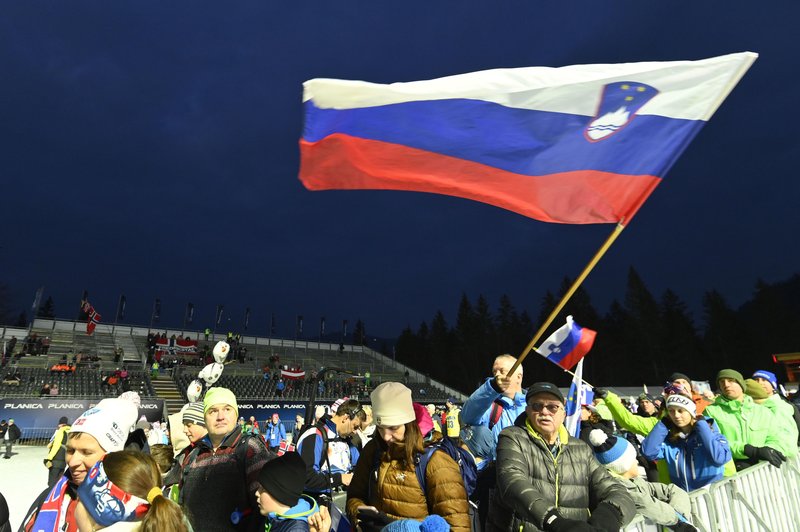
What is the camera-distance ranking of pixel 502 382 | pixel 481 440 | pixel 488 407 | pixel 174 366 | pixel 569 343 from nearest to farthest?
pixel 502 382, pixel 488 407, pixel 481 440, pixel 569 343, pixel 174 366

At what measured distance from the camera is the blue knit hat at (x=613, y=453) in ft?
9.43

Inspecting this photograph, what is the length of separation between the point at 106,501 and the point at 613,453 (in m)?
2.82

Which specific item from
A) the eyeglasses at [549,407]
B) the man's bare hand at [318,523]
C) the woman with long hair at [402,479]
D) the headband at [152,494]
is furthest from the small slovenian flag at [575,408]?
the headband at [152,494]

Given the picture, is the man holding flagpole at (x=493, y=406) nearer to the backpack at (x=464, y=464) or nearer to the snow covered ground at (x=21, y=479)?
the backpack at (x=464, y=464)

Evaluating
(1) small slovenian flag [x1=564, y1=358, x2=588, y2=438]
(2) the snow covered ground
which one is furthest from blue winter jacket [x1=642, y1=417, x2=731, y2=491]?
(2) the snow covered ground

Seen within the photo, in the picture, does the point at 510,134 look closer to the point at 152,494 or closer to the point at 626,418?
the point at 152,494

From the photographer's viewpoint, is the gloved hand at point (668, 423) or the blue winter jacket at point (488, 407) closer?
the blue winter jacket at point (488, 407)

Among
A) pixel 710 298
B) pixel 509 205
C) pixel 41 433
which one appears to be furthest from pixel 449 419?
pixel 710 298

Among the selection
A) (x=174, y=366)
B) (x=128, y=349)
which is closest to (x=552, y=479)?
(x=174, y=366)

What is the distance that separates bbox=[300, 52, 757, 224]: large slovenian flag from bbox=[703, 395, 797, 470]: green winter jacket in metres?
2.75

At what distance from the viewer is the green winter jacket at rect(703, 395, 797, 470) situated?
4.43 meters

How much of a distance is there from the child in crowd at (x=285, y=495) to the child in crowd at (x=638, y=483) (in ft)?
5.91

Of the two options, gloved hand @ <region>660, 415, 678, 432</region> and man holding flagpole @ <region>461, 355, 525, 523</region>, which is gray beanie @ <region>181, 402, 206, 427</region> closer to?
man holding flagpole @ <region>461, 355, 525, 523</region>

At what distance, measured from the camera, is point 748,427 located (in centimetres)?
446
